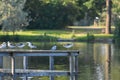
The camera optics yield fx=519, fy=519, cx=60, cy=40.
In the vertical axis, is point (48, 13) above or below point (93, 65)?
above

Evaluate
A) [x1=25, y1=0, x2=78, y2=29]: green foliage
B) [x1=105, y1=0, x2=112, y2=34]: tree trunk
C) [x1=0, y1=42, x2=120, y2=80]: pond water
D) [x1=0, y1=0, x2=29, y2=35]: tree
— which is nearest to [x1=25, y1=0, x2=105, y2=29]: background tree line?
[x1=25, y1=0, x2=78, y2=29]: green foliage

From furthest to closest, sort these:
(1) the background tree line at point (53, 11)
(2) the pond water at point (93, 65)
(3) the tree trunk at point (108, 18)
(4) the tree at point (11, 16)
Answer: (1) the background tree line at point (53, 11), (3) the tree trunk at point (108, 18), (4) the tree at point (11, 16), (2) the pond water at point (93, 65)

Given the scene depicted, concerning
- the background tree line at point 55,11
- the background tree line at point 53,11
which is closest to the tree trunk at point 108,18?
the background tree line at point 55,11

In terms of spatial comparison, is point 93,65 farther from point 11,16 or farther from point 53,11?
point 53,11

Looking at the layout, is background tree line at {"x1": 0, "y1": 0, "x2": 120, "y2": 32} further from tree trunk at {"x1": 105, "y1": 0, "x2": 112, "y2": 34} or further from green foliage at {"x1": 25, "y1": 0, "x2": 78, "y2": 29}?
tree trunk at {"x1": 105, "y1": 0, "x2": 112, "y2": 34}

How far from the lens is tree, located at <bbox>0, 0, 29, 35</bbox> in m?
64.6

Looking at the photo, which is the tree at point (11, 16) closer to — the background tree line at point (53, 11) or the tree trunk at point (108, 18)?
the tree trunk at point (108, 18)

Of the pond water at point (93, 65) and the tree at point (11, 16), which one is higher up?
the tree at point (11, 16)

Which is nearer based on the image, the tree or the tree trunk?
the tree

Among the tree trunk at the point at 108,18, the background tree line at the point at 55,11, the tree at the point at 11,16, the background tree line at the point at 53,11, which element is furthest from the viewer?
the background tree line at the point at 53,11

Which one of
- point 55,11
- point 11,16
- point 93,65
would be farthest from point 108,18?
point 93,65

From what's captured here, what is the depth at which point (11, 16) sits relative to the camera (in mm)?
64312

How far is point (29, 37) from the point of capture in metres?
63.5

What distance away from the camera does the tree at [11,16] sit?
6456 centimetres
